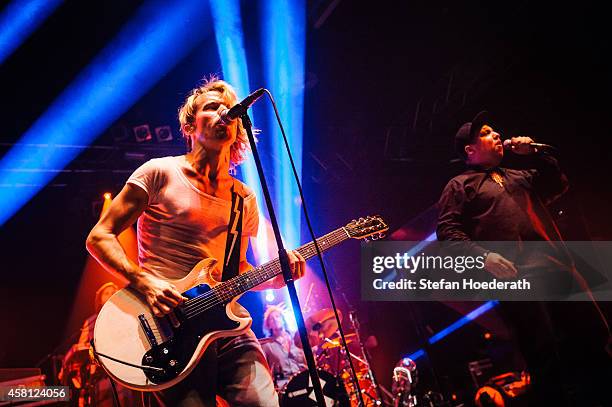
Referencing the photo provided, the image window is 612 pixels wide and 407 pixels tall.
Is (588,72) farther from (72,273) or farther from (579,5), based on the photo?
(72,273)

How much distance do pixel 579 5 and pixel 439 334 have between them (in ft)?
15.8

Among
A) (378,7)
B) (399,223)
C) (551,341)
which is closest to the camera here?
(551,341)

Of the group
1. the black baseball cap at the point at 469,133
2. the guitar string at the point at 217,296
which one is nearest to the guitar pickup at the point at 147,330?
the guitar string at the point at 217,296

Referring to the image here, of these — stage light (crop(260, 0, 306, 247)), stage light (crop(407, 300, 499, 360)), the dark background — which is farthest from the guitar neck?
stage light (crop(407, 300, 499, 360))

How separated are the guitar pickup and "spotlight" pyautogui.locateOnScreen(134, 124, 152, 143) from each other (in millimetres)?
5434

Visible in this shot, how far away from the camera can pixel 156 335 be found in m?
2.34

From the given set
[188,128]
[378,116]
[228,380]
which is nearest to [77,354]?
[188,128]

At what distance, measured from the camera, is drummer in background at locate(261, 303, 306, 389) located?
645 centimetres

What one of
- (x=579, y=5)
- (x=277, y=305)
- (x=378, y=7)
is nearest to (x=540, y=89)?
(x=579, y=5)

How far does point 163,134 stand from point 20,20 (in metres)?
2.32

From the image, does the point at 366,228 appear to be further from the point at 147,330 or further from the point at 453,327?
the point at 453,327

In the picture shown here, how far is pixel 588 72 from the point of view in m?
5.63

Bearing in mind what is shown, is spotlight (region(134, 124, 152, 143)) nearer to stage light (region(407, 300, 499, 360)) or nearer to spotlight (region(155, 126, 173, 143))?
spotlight (region(155, 126, 173, 143))

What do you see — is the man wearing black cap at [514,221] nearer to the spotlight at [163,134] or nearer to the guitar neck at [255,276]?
the guitar neck at [255,276]
